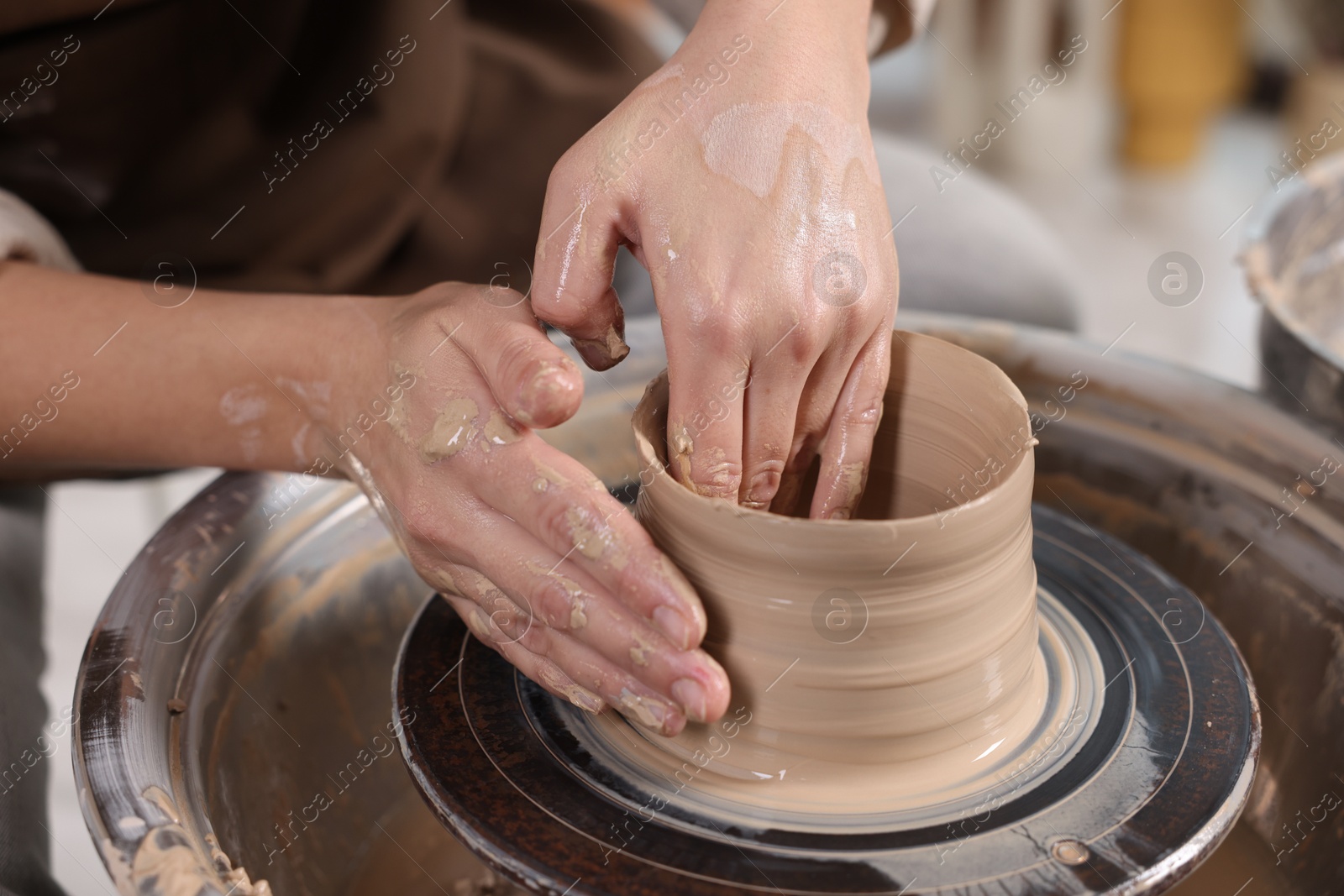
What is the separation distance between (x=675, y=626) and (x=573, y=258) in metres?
0.31

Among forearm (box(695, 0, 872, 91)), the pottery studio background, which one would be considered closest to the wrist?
forearm (box(695, 0, 872, 91))

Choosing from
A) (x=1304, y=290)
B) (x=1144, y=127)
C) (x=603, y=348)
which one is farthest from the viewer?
(x=1144, y=127)

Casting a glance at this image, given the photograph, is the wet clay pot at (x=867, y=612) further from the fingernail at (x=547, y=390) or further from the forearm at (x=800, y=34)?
the forearm at (x=800, y=34)

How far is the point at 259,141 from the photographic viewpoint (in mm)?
1496

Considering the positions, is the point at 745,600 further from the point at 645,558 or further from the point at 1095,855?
the point at 1095,855

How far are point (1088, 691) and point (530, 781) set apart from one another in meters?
0.50

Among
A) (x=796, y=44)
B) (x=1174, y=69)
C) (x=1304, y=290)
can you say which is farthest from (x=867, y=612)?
(x=1174, y=69)

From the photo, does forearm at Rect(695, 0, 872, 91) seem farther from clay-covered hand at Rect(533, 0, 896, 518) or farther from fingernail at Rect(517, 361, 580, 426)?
fingernail at Rect(517, 361, 580, 426)

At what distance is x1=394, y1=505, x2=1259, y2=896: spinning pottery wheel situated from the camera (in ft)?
2.73

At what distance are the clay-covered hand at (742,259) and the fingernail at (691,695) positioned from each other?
172mm

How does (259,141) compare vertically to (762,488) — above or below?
above

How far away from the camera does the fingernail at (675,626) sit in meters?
0.84

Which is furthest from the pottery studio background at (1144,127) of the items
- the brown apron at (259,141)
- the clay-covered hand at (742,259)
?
the clay-covered hand at (742,259)

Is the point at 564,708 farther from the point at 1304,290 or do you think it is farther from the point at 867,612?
the point at 1304,290
